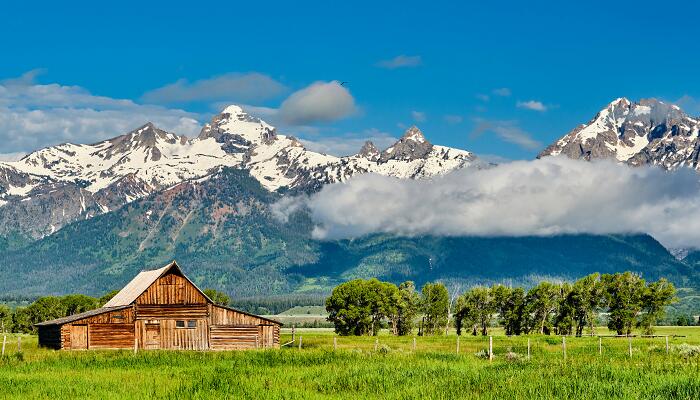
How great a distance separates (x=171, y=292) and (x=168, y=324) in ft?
11.2

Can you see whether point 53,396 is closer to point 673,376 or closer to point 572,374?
point 572,374

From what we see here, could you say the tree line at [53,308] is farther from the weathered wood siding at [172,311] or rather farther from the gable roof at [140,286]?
the weathered wood siding at [172,311]

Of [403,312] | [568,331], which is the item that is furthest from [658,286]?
[403,312]

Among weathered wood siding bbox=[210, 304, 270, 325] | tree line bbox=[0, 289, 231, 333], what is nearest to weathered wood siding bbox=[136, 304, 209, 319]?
weathered wood siding bbox=[210, 304, 270, 325]

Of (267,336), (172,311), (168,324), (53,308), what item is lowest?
(267,336)

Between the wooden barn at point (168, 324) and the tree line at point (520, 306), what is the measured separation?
5768 centimetres

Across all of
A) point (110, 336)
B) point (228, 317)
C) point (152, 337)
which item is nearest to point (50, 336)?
point (110, 336)

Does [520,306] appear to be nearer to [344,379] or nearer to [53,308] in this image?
[53,308]

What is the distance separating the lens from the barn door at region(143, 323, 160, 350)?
287ft

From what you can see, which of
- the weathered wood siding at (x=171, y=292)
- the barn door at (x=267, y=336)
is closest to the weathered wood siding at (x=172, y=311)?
the weathered wood siding at (x=171, y=292)

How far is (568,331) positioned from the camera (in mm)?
147125

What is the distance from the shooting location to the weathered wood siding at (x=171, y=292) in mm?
88250

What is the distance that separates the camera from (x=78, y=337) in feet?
276

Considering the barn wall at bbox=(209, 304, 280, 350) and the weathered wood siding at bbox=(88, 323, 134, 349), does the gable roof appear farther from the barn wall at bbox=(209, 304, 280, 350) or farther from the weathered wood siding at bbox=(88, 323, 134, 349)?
the weathered wood siding at bbox=(88, 323, 134, 349)
